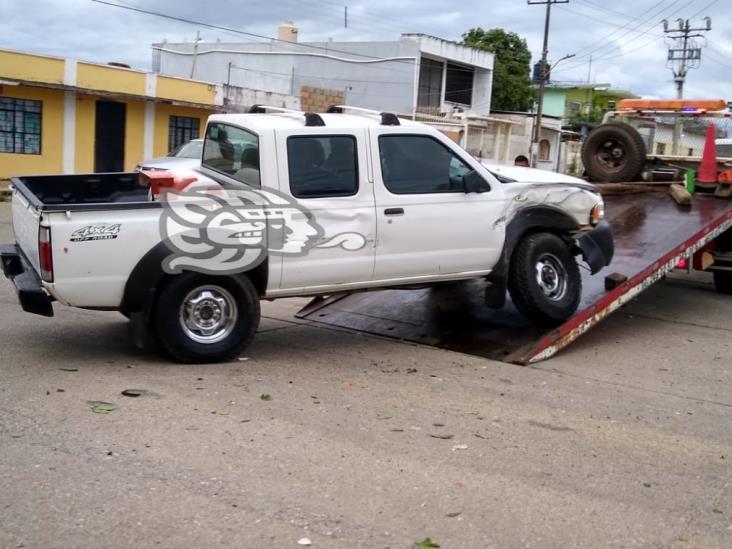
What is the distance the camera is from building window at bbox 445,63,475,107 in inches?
1822

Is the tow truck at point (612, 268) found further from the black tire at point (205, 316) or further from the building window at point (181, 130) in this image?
the building window at point (181, 130)

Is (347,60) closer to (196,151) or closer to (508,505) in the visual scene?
(196,151)

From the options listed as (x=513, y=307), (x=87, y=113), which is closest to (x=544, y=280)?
(x=513, y=307)

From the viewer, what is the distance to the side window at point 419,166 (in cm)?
745

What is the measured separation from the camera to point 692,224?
1012 centimetres

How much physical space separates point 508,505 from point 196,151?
14393 mm

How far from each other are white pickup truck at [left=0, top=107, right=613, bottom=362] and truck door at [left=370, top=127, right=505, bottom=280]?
0.04ft

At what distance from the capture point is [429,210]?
752 cm

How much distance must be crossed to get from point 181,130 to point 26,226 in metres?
24.0

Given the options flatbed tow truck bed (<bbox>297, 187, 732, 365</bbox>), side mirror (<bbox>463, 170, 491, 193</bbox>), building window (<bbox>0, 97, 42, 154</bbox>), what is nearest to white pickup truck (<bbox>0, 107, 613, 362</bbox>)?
side mirror (<bbox>463, 170, 491, 193</bbox>)

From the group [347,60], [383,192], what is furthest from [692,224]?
[347,60]

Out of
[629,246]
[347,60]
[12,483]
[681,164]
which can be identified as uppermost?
[347,60]

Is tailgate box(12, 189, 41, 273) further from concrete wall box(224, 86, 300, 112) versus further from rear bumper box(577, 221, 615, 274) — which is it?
concrete wall box(224, 86, 300, 112)

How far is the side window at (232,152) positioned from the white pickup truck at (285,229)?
18mm
